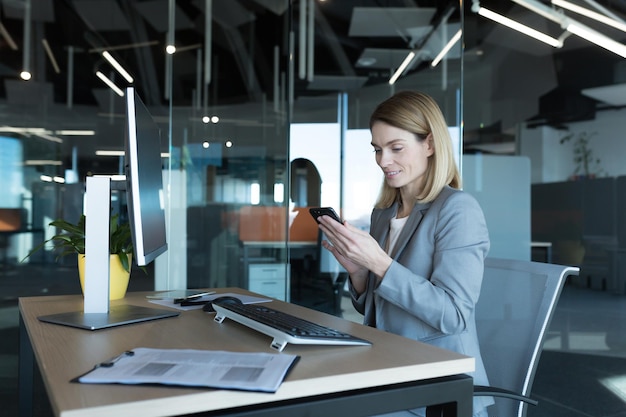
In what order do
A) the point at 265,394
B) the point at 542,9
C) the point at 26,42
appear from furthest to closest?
the point at 26,42 → the point at 542,9 → the point at 265,394

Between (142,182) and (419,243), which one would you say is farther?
(419,243)

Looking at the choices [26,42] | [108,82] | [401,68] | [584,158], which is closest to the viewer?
[584,158]

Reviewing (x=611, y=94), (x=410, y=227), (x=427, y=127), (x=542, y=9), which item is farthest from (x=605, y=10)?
(x=410, y=227)

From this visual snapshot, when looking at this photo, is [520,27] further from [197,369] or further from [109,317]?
[197,369]

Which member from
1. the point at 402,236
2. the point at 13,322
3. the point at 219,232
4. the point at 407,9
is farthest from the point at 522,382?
the point at 13,322

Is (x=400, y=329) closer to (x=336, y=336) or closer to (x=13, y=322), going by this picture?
(x=336, y=336)

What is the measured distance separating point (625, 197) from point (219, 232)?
3.27m

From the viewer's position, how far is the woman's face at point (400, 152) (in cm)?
174

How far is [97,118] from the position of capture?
19.0 ft

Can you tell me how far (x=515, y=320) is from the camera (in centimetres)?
154

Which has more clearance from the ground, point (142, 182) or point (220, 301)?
point (142, 182)

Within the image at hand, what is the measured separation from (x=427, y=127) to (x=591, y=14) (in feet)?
10.1

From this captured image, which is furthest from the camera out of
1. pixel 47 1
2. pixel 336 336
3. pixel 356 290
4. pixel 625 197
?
pixel 47 1

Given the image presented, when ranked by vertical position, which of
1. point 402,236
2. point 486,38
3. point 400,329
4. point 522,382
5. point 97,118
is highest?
point 486,38
